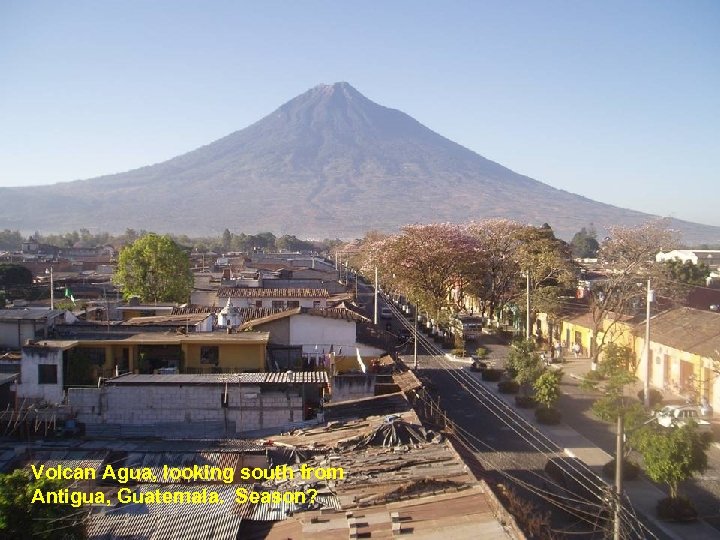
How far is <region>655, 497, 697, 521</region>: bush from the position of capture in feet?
38.6

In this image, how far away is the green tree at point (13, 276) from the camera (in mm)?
40781

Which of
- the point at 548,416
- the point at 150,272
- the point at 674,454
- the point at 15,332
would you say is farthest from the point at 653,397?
the point at 150,272

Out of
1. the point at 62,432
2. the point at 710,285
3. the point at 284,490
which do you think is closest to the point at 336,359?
the point at 62,432

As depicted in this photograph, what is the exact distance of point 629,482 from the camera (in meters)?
13.7

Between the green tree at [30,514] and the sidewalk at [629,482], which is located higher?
the green tree at [30,514]

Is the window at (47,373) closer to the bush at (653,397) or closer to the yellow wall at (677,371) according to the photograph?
the bush at (653,397)

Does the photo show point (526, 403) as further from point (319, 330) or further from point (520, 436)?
point (319, 330)

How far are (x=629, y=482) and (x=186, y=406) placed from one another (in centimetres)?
839

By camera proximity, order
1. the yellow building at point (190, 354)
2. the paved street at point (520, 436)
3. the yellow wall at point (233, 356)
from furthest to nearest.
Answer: the yellow wall at point (233, 356)
the yellow building at point (190, 354)
the paved street at point (520, 436)

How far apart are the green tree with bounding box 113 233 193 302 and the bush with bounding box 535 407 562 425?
20.4m

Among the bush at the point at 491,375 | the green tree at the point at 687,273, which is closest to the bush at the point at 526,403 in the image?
the bush at the point at 491,375

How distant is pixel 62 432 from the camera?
13.9 m

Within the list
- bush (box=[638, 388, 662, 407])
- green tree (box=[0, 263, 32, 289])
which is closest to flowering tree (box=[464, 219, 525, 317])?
bush (box=[638, 388, 662, 407])

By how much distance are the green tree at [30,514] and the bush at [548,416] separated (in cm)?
1196
